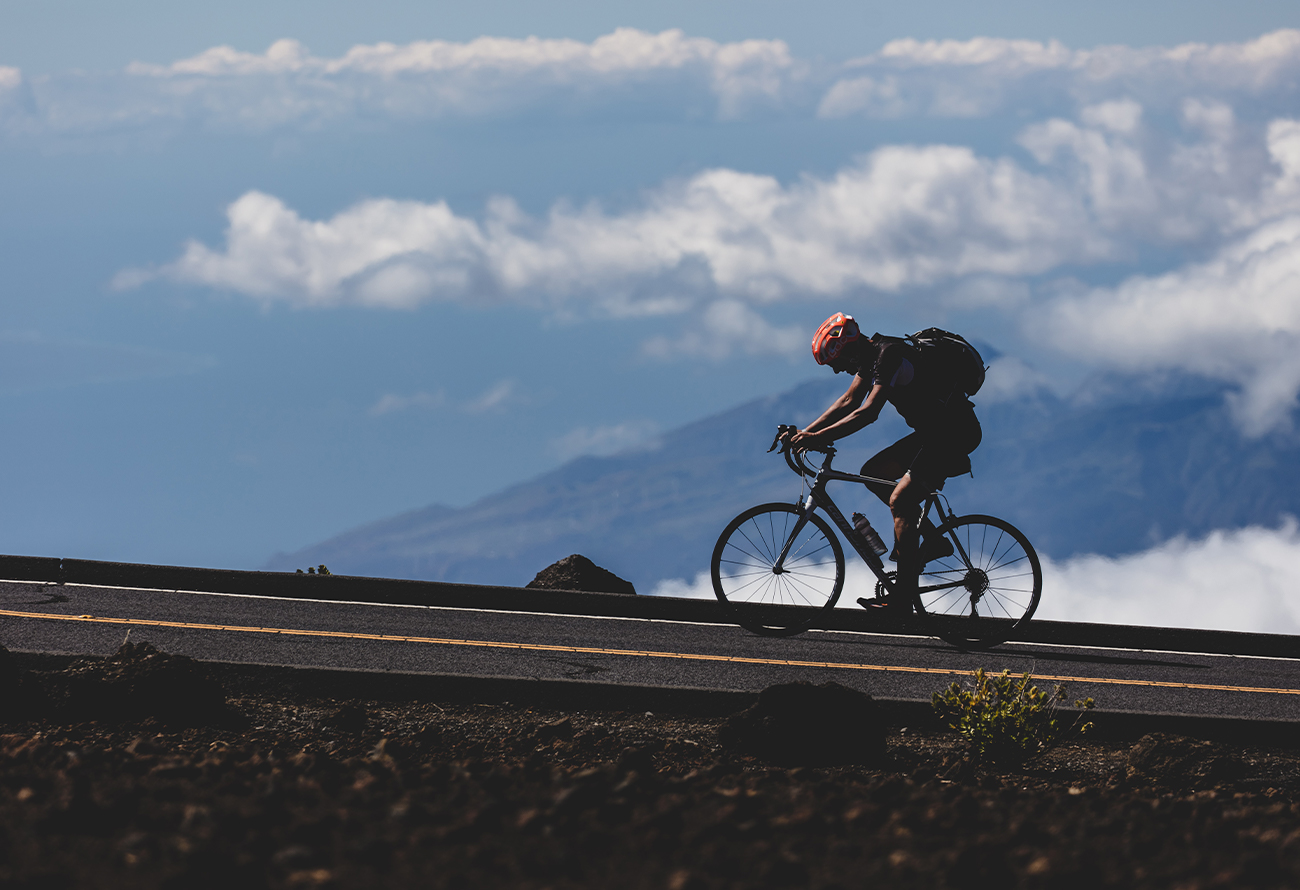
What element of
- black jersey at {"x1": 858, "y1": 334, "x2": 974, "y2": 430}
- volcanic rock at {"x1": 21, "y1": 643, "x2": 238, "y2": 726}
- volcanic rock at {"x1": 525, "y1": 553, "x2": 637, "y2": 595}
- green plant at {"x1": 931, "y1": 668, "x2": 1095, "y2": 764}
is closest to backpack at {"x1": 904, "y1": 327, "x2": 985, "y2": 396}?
black jersey at {"x1": 858, "y1": 334, "x2": 974, "y2": 430}

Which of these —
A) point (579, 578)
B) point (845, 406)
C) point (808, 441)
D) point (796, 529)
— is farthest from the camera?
point (579, 578)

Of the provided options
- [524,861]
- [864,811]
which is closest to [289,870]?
[524,861]

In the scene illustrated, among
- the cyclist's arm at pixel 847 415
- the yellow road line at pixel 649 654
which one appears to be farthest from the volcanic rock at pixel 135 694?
the cyclist's arm at pixel 847 415

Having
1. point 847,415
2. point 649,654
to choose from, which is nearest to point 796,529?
point 847,415

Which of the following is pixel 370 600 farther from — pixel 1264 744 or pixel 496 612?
pixel 1264 744

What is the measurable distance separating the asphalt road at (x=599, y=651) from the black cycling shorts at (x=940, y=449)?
135 centimetres

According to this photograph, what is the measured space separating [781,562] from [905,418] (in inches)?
58.0

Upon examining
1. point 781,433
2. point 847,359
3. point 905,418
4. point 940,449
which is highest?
point 847,359

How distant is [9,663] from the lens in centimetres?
580

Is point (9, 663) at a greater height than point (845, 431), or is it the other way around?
point (845, 431)

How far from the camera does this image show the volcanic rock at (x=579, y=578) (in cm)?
1105

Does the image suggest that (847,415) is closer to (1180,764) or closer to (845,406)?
(845,406)

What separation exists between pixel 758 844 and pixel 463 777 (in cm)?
111

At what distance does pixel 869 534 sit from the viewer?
8555 millimetres
